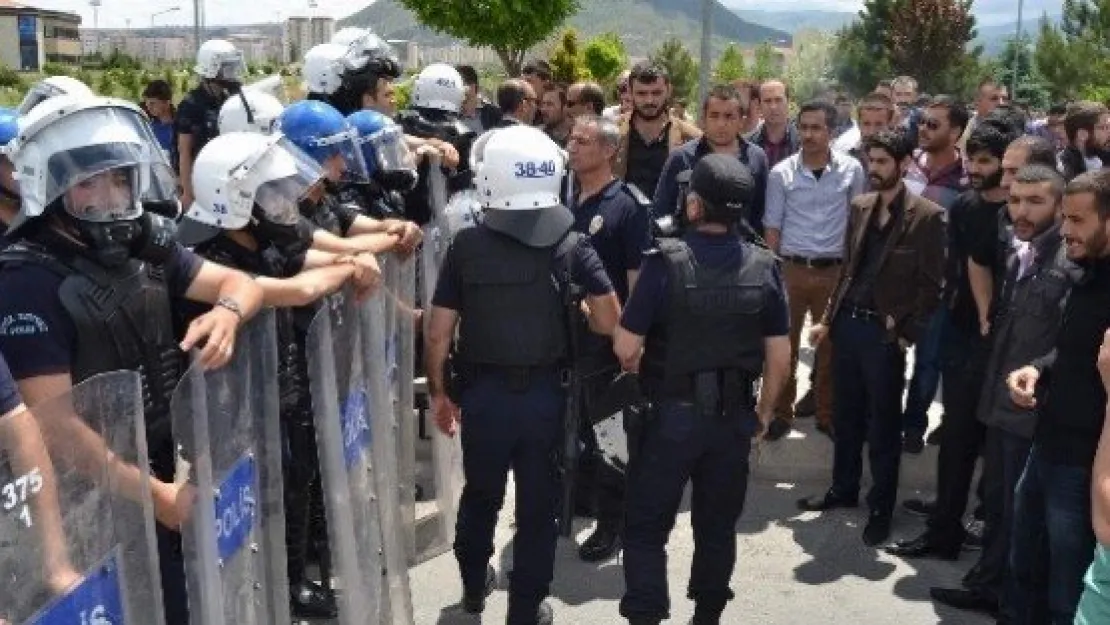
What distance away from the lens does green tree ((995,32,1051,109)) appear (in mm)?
48969

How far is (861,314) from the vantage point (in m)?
5.46

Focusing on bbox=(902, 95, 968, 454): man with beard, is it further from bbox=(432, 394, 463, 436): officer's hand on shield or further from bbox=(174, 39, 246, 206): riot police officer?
bbox=(174, 39, 246, 206): riot police officer

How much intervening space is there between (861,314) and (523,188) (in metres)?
2.07

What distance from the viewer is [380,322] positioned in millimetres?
3775

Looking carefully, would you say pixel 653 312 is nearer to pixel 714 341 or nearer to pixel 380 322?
pixel 714 341

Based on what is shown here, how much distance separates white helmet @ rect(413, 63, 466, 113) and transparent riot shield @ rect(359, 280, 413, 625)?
2.19m

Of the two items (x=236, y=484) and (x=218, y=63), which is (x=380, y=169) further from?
(x=218, y=63)

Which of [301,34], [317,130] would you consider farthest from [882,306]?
[301,34]

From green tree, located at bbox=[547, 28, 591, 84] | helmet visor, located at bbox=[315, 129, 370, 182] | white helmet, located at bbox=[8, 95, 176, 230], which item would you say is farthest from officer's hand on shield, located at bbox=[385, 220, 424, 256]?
green tree, located at bbox=[547, 28, 591, 84]

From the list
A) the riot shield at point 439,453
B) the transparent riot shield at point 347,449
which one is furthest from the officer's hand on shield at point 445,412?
the transparent riot shield at point 347,449

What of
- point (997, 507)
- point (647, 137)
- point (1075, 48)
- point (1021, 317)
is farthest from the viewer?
point (1075, 48)

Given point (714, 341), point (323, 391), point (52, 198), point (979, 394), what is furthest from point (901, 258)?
point (52, 198)

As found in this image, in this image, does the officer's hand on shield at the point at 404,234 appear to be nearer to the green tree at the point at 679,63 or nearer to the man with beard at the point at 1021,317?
the man with beard at the point at 1021,317

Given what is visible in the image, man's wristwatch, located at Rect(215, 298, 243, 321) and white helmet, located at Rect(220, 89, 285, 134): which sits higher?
white helmet, located at Rect(220, 89, 285, 134)
